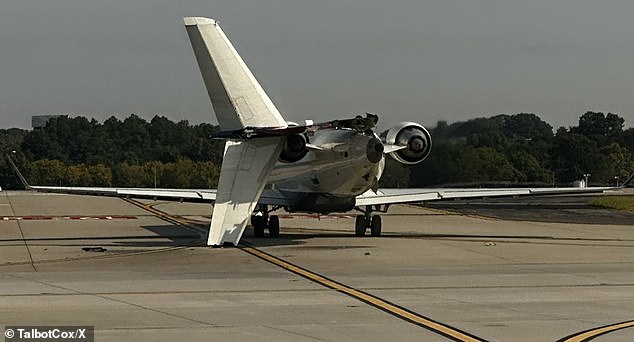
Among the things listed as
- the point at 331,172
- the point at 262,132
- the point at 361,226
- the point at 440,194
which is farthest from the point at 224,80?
the point at 440,194

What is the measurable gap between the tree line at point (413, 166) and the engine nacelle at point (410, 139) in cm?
570

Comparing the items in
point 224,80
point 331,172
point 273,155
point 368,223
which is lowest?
point 368,223

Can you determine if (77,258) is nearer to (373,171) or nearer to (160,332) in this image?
(373,171)

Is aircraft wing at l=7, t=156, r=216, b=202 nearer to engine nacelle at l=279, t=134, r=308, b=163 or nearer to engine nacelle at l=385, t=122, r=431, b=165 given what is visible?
engine nacelle at l=279, t=134, r=308, b=163

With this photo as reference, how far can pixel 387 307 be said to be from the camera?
18.7 metres

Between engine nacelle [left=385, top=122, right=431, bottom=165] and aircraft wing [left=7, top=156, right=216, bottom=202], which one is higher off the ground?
engine nacelle [left=385, top=122, right=431, bottom=165]

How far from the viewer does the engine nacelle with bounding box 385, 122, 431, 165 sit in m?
36.2

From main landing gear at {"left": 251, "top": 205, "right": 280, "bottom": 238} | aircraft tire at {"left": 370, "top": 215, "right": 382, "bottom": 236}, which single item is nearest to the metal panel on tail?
main landing gear at {"left": 251, "top": 205, "right": 280, "bottom": 238}

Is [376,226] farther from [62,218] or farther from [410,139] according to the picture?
[62,218]

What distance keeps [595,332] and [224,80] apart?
1924 centimetres

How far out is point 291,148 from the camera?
3372 centimetres

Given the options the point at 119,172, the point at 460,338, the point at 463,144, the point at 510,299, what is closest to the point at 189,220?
the point at 463,144

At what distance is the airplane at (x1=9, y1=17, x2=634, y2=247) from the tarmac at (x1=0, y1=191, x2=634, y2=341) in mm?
1416

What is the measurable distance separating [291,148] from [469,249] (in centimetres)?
628
